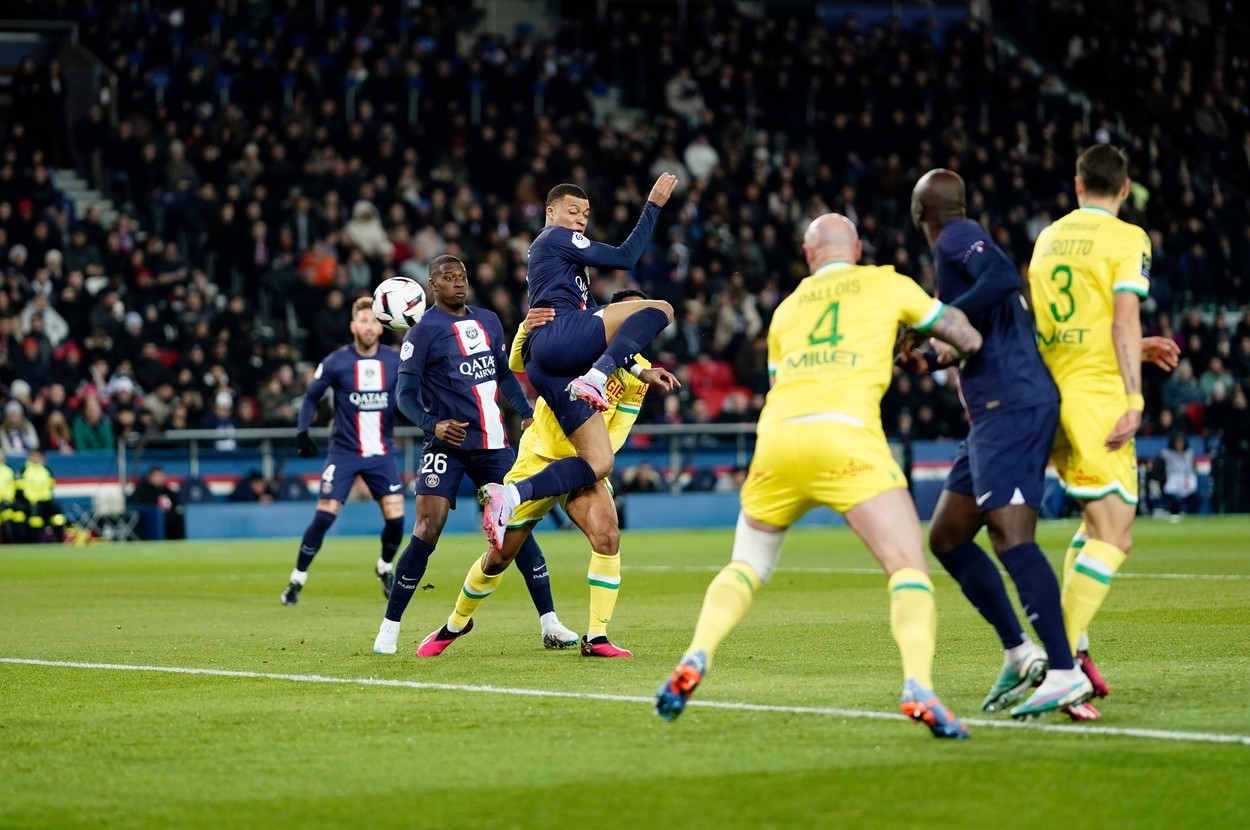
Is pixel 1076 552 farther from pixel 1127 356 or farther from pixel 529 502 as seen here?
pixel 529 502

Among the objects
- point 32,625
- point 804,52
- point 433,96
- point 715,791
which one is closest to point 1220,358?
point 804,52

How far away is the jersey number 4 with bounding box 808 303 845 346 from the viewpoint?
6.91 metres

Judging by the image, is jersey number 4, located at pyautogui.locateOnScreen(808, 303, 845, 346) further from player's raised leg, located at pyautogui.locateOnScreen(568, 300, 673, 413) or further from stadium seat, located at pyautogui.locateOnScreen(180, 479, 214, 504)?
stadium seat, located at pyautogui.locateOnScreen(180, 479, 214, 504)

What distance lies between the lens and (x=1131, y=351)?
7555 millimetres

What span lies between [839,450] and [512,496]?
3448 millimetres

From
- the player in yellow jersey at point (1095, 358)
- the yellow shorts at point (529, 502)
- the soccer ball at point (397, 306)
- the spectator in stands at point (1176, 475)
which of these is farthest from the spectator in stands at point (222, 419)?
the player in yellow jersey at point (1095, 358)

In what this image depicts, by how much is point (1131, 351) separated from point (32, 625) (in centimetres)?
890

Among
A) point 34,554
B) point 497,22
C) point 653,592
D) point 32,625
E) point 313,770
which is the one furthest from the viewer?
point 497,22

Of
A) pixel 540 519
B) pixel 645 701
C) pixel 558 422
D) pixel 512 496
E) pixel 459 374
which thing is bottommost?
pixel 645 701

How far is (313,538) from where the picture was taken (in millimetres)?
15672

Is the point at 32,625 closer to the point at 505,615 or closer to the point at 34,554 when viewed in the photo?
the point at 505,615

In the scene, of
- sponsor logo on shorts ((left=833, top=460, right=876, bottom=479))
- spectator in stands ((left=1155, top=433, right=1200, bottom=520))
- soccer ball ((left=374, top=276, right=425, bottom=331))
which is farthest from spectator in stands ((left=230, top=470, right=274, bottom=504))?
sponsor logo on shorts ((left=833, top=460, right=876, bottom=479))

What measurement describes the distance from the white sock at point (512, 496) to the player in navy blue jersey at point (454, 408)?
1.04m

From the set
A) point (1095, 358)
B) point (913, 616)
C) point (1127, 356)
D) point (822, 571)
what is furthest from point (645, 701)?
point (822, 571)
